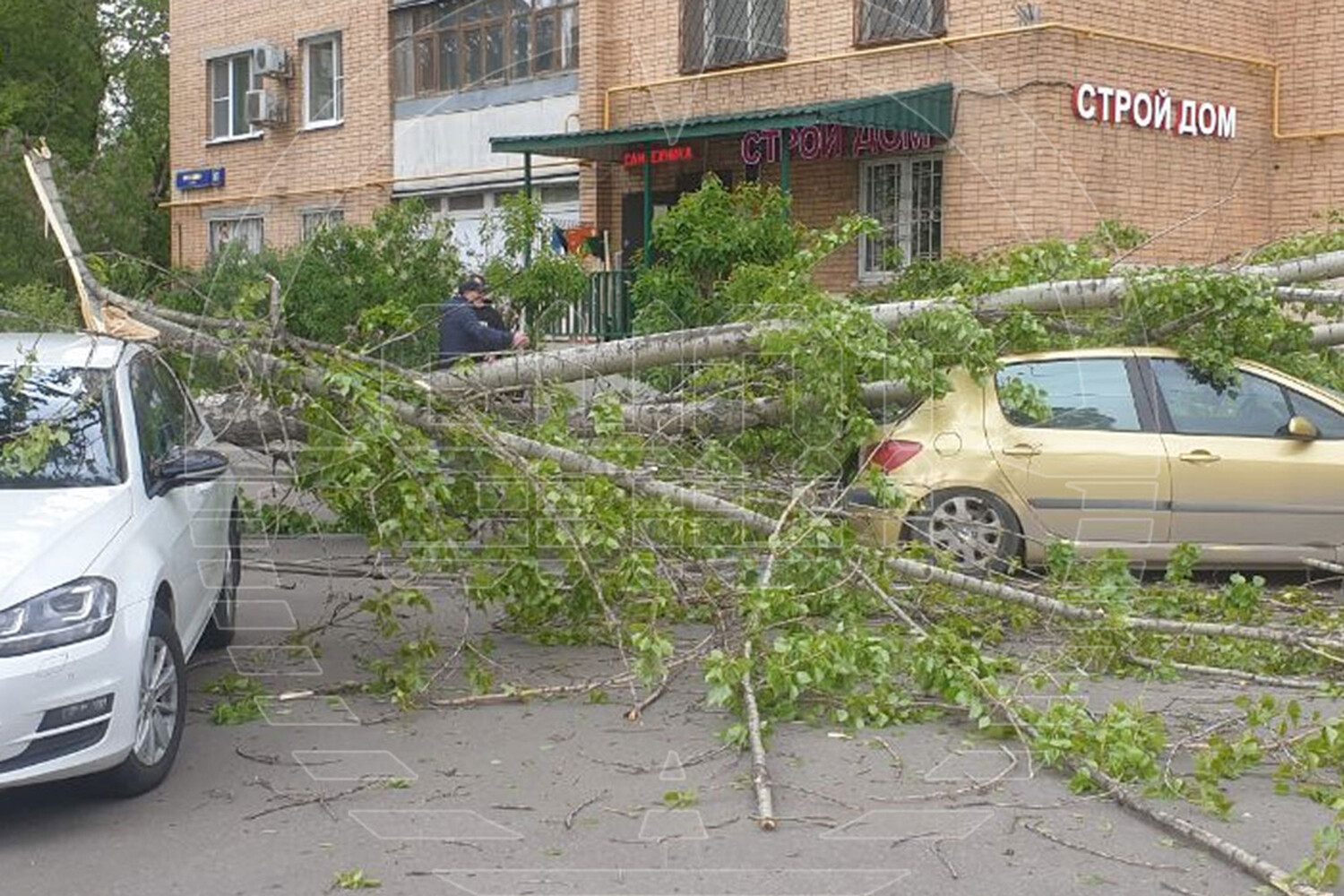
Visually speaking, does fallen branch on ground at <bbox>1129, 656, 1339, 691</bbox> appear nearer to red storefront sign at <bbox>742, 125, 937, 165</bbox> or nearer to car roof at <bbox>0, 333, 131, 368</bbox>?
car roof at <bbox>0, 333, 131, 368</bbox>

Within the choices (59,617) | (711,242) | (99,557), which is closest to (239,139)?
(711,242)

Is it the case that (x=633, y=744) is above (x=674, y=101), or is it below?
below

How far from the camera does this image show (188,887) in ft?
17.1

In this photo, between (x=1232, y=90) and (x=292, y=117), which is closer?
(x=1232, y=90)

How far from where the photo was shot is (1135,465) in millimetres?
9914

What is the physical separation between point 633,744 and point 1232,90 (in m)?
13.8

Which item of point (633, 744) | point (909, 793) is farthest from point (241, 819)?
point (909, 793)

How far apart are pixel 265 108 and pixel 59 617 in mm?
21835

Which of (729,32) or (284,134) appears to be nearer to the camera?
(729,32)

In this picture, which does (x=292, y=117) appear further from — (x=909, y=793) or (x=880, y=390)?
(x=909, y=793)

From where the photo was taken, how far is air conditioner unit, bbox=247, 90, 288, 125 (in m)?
26.1

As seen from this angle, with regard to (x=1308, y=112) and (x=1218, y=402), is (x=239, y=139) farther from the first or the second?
(x=1218, y=402)

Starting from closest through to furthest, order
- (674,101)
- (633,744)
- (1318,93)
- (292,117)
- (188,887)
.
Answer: (188,887) → (633,744) → (1318,93) → (674,101) → (292,117)

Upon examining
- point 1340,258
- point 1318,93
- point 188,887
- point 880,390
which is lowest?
point 188,887
